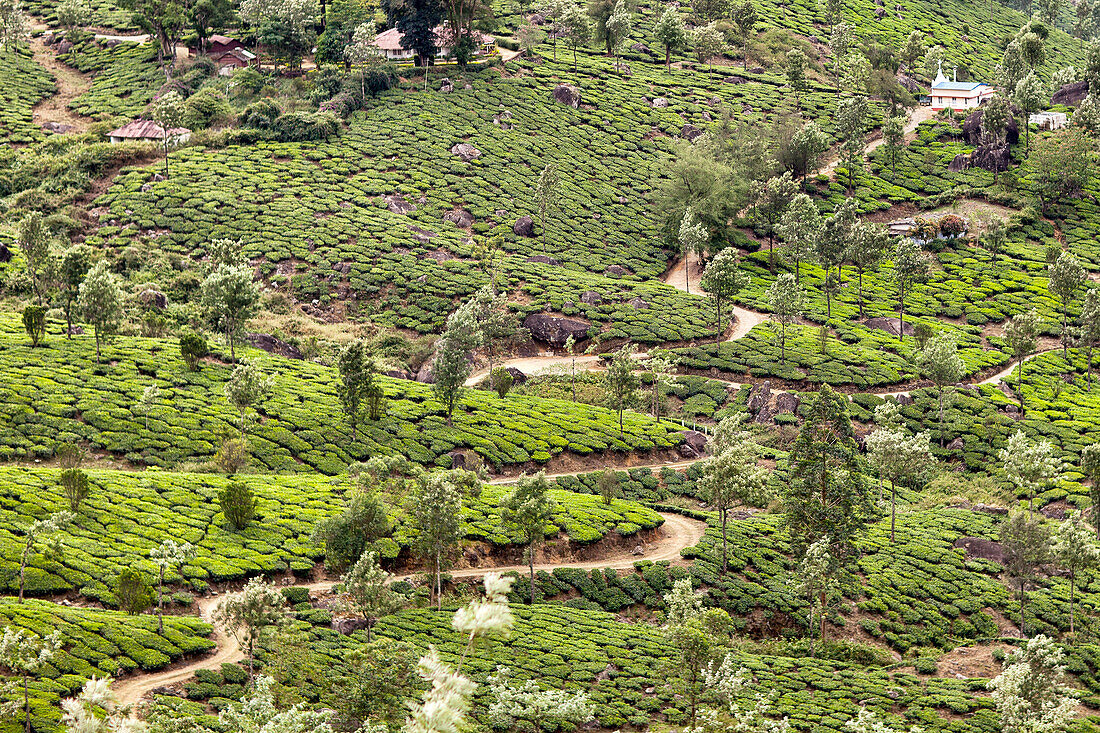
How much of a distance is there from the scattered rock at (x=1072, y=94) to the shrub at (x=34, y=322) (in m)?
134

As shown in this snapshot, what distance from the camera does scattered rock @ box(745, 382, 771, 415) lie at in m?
89.4

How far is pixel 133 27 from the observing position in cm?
15325

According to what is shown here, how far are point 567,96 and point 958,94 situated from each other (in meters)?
57.8

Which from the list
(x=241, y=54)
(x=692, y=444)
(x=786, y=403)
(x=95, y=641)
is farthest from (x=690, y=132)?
(x=95, y=641)

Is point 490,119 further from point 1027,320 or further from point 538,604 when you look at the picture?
point 538,604

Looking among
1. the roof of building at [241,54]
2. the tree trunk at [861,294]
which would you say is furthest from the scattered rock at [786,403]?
the roof of building at [241,54]

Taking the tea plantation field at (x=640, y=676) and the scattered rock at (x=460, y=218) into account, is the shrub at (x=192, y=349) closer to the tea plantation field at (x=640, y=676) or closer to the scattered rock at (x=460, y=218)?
the tea plantation field at (x=640, y=676)

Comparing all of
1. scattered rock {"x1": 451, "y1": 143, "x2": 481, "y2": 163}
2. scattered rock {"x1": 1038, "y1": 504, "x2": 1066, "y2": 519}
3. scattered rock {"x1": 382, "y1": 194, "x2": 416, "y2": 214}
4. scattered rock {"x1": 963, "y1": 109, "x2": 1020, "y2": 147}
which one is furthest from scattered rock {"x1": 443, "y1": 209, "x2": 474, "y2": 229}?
scattered rock {"x1": 963, "y1": 109, "x2": 1020, "y2": 147}

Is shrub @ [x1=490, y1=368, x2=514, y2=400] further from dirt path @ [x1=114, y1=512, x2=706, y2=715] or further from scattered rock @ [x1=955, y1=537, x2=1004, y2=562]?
scattered rock @ [x1=955, y1=537, x2=1004, y2=562]

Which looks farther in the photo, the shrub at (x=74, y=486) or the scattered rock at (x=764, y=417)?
the scattered rock at (x=764, y=417)

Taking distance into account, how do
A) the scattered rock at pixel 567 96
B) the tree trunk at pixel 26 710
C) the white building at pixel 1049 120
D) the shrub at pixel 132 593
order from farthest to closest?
the white building at pixel 1049 120 → the scattered rock at pixel 567 96 → the shrub at pixel 132 593 → the tree trunk at pixel 26 710

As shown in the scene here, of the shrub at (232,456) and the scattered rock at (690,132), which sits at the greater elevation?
the scattered rock at (690,132)

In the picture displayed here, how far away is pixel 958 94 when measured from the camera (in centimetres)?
14950

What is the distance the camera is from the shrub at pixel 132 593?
2088 inches
